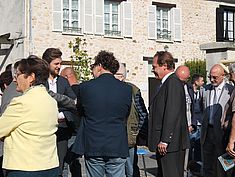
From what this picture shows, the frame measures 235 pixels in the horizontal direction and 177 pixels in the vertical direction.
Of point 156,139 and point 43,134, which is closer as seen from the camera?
point 43,134

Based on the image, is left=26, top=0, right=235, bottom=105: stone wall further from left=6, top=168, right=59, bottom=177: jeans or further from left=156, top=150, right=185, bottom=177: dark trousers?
left=6, top=168, right=59, bottom=177: jeans

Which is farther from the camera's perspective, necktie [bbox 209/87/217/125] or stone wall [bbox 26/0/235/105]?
stone wall [bbox 26/0/235/105]

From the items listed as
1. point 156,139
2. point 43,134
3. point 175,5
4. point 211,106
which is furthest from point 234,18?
point 43,134

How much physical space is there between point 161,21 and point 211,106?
16891mm

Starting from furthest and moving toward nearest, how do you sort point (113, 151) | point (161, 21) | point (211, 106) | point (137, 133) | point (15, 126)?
point (161, 21) → point (211, 106) → point (137, 133) → point (113, 151) → point (15, 126)

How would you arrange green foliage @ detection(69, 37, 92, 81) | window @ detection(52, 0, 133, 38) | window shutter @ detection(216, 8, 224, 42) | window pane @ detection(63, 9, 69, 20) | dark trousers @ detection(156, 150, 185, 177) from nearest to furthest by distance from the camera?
dark trousers @ detection(156, 150, 185, 177)
green foliage @ detection(69, 37, 92, 81)
window @ detection(52, 0, 133, 38)
window pane @ detection(63, 9, 69, 20)
window shutter @ detection(216, 8, 224, 42)

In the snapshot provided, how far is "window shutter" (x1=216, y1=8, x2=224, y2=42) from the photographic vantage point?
2597 centimetres

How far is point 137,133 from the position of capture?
23.1 ft

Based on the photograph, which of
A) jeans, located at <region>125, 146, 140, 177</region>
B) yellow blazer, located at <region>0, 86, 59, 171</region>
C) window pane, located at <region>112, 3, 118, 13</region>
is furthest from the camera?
window pane, located at <region>112, 3, 118, 13</region>

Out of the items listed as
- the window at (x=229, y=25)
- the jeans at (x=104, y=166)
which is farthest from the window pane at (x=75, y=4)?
the jeans at (x=104, y=166)

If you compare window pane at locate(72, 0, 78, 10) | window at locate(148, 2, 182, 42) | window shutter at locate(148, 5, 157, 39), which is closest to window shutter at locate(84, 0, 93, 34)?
window pane at locate(72, 0, 78, 10)

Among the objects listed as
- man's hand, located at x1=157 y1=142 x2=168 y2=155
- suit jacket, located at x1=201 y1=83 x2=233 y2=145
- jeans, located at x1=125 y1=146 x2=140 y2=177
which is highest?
suit jacket, located at x1=201 y1=83 x2=233 y2=145

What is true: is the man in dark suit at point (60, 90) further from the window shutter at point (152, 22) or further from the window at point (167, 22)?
the window at point (167, 22)

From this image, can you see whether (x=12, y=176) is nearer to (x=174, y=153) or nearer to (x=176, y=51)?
(x=174, y=153)
